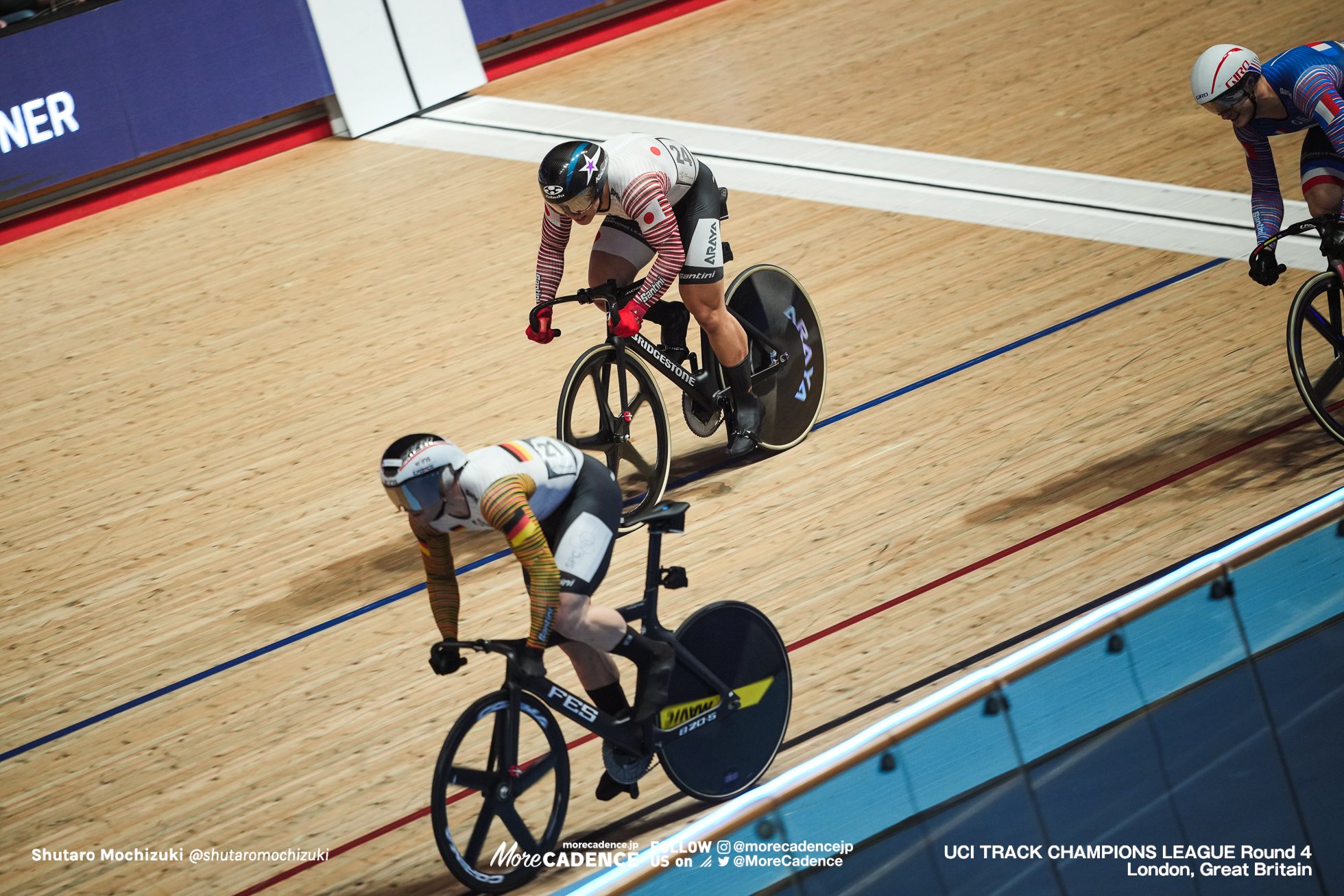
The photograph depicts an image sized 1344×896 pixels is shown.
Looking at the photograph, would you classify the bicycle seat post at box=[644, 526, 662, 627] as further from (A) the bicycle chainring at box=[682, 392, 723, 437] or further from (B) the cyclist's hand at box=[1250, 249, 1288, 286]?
(B) the cyclist's hand at box=[1250, 249, 1288, 286]

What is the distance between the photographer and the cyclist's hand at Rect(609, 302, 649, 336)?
4.93 m

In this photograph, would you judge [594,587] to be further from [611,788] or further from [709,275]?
[709,275]

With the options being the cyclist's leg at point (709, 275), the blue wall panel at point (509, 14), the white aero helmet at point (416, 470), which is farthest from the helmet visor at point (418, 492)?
the blue wall panel at point (509, 14)

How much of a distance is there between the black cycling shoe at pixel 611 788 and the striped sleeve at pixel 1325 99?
3405 millimetres

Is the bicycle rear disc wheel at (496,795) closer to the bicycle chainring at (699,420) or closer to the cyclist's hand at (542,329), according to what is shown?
the cyclist's hand at (542,329)

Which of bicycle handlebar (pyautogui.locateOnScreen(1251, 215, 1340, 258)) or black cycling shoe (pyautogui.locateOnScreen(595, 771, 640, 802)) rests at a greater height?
bicycle handlebar (pyautogui.locateOnScreen(1251, 215, 1340, 258))

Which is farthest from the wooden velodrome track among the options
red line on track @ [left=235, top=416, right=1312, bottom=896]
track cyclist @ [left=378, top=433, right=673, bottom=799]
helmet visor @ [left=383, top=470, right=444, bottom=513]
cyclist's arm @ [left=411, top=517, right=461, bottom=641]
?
helmet visor @ [left=383, top=470, right=444, bottom=513]

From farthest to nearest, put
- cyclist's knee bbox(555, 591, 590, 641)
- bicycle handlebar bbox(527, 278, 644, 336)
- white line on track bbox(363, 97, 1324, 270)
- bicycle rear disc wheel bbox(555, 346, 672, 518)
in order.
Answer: white line on track bbox(363, 97, 1324, 270)
bicycle rear disc wheel bbox(555, 346, 672, 518)
bicycle handlebar bbox(527, 278, 644, 336)
cyclist's knee bbox(555, 591, 590, 641)

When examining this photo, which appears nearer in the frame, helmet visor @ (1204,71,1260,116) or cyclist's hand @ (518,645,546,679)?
cyclist's hand @ (518,645,546,679)

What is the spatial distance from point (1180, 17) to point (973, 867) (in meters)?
9.72

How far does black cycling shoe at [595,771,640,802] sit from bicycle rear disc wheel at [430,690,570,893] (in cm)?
14

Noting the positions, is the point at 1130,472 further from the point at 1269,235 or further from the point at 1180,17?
the point at 1180,17

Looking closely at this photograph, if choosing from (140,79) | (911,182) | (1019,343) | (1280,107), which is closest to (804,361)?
(1019,343)

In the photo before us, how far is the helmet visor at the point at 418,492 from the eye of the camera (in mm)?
3168
